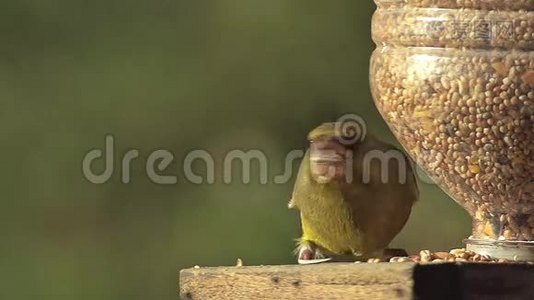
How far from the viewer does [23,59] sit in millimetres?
8250

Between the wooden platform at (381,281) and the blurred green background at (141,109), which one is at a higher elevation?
the blurred green background at (141,109)

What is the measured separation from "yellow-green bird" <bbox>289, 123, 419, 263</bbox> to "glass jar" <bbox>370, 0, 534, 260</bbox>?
0.40 metres

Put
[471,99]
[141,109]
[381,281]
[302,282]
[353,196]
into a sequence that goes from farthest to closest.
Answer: [141,109] → [353,196] → [471,99] → [302,282] → [381,281]

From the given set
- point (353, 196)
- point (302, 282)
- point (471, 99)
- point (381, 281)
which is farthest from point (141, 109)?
point (381, 281)

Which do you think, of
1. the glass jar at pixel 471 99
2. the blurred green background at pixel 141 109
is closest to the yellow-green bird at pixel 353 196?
the glass jar at pixel 471 99

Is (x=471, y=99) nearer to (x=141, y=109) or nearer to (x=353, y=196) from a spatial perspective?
(x=353, y=196)

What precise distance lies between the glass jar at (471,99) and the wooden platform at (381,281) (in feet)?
0.98

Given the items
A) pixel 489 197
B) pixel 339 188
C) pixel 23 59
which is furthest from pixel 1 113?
pixel 489 197

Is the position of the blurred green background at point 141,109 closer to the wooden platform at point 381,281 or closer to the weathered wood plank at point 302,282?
the weathered wood plank at point 302,282

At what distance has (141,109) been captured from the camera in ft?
26.8

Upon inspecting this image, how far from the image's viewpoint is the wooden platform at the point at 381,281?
3.31 meters

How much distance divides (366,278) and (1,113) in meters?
5.13

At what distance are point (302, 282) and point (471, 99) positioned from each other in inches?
18.5

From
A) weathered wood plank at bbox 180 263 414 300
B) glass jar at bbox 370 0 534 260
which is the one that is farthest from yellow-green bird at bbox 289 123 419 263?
weathered wood plank at bbox 180 263 414 300
